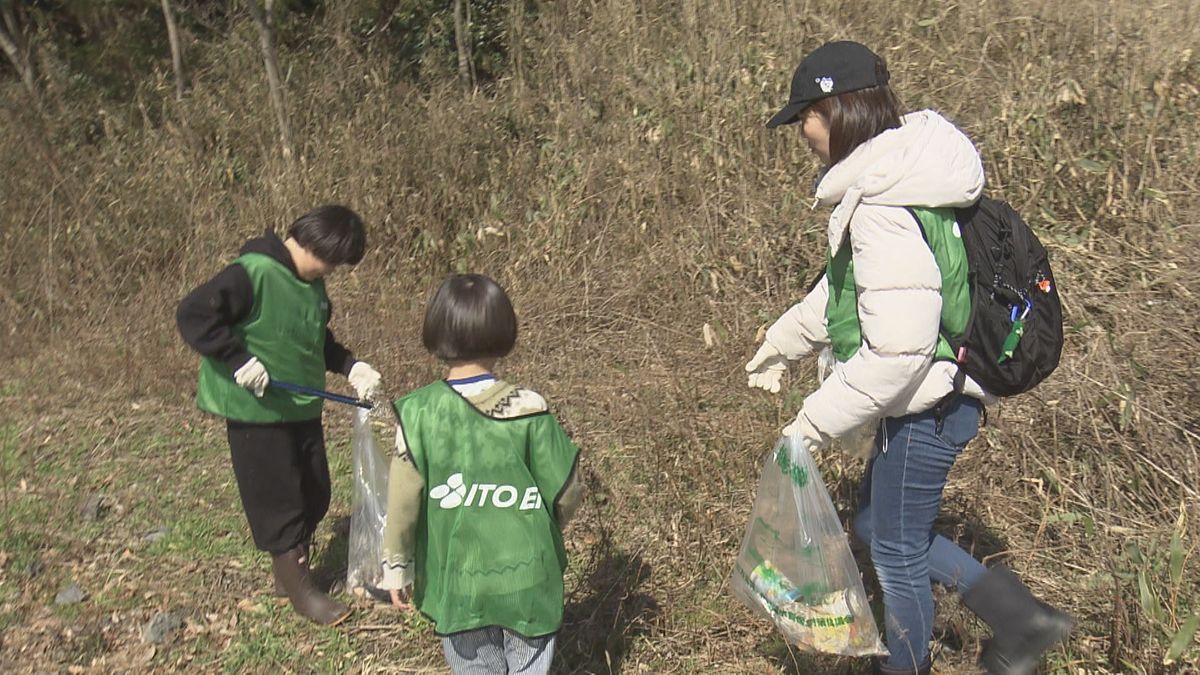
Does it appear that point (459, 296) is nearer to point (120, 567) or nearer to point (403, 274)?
point (120, 567)

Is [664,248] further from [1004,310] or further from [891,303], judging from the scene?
[891,303]

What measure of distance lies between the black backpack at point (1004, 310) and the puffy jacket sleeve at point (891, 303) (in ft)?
0.50

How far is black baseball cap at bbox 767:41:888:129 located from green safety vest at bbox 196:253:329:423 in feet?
5.23

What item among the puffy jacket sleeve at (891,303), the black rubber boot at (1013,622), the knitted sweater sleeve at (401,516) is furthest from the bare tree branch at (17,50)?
the black rubber boot at (1013,622)

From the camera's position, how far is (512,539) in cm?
217

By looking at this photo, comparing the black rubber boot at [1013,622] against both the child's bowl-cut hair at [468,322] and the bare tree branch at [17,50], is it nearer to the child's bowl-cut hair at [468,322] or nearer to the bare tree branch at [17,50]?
the child's bowl-cut hair at [468,322]

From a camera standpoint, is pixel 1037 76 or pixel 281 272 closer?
pixel 281 272

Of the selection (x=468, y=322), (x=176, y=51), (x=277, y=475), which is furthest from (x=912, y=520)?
(x=176, y=51)

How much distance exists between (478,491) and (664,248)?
10.6 ft

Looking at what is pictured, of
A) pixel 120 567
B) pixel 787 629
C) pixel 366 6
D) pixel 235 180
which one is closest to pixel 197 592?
pixel 120 567

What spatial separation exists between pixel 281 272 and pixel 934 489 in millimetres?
1924

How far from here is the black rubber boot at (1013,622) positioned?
7.88 ft

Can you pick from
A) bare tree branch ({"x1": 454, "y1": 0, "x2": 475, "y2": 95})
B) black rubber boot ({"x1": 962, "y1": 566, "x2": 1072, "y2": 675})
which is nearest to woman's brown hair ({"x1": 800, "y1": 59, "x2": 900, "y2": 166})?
black rubber boot ({"x1": 962, "y1": 566, "x2": 1072, "y2": 675})

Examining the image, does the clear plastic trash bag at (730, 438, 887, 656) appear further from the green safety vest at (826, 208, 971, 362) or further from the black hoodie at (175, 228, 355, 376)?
the black hoodie at (175, 228, 355, 376)
